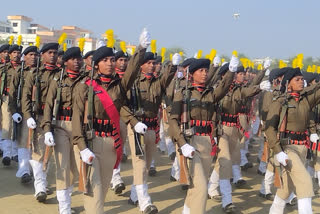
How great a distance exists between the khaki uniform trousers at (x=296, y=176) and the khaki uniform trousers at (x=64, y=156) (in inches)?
126

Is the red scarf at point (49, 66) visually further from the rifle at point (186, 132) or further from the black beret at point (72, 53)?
the rifle at point (186, 132)

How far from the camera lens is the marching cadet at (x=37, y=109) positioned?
271 inches

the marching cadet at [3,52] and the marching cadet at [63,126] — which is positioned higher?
the marching cadet at [3,52]

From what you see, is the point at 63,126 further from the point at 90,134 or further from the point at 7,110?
the point at 7,110

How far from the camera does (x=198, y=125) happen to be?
5.81 metres

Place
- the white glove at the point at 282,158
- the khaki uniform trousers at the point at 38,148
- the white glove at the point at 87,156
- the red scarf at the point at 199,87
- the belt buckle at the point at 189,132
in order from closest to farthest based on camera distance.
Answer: the white glove at the point at 87,156, the white glove at the point at 282,158, the belt buckle at the point at 189,132, the red scarf at the point at 199,87, the khaki uniform trousers at the point at 38,148

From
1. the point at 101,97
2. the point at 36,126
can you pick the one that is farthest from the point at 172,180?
the point at 101,97

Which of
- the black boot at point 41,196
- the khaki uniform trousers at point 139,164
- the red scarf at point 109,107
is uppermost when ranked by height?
the red scarf at point 109,107

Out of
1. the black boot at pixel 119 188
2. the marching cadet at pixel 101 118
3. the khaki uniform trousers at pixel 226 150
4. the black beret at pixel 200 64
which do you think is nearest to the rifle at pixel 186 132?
the black beret at pixel 200 64

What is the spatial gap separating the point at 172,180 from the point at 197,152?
131 inches

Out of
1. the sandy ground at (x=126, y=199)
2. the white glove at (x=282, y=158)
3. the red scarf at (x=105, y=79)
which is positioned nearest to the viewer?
the red scarf at (x=105, y=79)

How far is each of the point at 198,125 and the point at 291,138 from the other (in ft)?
4.67

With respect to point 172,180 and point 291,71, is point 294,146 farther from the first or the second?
point 172,180

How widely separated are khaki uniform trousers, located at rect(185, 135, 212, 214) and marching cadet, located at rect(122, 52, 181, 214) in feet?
3.46
